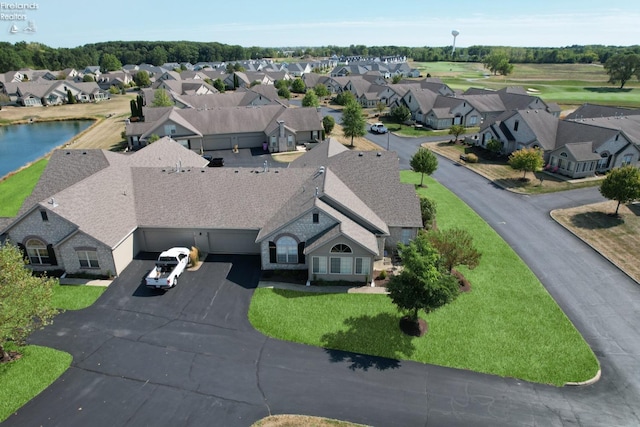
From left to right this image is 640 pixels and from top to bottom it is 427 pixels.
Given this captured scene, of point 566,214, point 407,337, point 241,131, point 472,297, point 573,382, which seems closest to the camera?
point 573,382

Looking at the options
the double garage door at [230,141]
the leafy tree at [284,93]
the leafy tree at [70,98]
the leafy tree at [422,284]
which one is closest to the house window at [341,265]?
the leafy tree at [422,284]

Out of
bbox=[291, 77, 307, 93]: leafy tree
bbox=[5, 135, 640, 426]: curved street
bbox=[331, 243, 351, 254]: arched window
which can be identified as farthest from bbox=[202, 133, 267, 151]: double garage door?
bbox=[291, 77, 307, 93]: leafy tree

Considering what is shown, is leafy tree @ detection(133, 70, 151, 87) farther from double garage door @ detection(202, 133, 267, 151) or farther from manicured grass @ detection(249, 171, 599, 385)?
manicured grass @ detection(249, 171, 599, 385)

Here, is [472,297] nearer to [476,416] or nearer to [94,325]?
[476,416]

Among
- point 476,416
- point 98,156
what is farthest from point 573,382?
point 98,156

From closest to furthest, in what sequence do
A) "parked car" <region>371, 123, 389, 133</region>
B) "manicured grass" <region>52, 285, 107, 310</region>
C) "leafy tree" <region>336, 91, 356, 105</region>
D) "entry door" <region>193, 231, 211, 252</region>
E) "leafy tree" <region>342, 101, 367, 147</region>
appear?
"manicured grass" <region>52, 285, 107, 310</region>
"entry door" <region>193, 231, 211, 252</region>
"leafy tree" <region>342, 101, 367, 147</region>
"parked car" <region>371, 123, 389, 133</region>
"leafy tree" <region>336, 91, 356, 105</region>

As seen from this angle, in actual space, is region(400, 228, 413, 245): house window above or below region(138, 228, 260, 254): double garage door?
above
